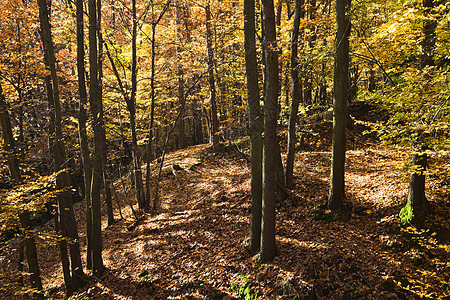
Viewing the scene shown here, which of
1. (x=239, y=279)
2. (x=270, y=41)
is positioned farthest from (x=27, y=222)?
(x=270, y=41)

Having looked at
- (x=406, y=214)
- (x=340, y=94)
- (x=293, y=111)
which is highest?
(x=340, y=94)

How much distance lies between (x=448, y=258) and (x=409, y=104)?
341 centimetres

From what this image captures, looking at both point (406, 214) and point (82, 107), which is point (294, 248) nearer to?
point (406, 214)

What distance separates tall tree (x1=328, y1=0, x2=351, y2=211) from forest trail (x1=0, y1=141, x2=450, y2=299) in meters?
0.94

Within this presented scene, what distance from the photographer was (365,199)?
26.2ft

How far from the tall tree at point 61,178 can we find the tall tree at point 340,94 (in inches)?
305

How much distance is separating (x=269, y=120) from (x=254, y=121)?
0.78 m

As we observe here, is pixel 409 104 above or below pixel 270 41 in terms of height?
below

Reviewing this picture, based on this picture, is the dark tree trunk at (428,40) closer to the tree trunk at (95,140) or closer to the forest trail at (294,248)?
the forest trail at (294,248)

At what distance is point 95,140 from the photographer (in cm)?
856

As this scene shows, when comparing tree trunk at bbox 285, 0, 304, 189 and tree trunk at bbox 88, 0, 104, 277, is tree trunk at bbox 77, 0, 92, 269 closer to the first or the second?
tree trunk at bbox 88, 0, 104, 277

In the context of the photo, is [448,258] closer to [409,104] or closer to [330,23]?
[409,104]

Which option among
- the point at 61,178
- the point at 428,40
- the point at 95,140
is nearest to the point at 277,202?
the point at 428,40

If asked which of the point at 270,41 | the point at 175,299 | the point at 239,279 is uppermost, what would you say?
the point at 270,41
